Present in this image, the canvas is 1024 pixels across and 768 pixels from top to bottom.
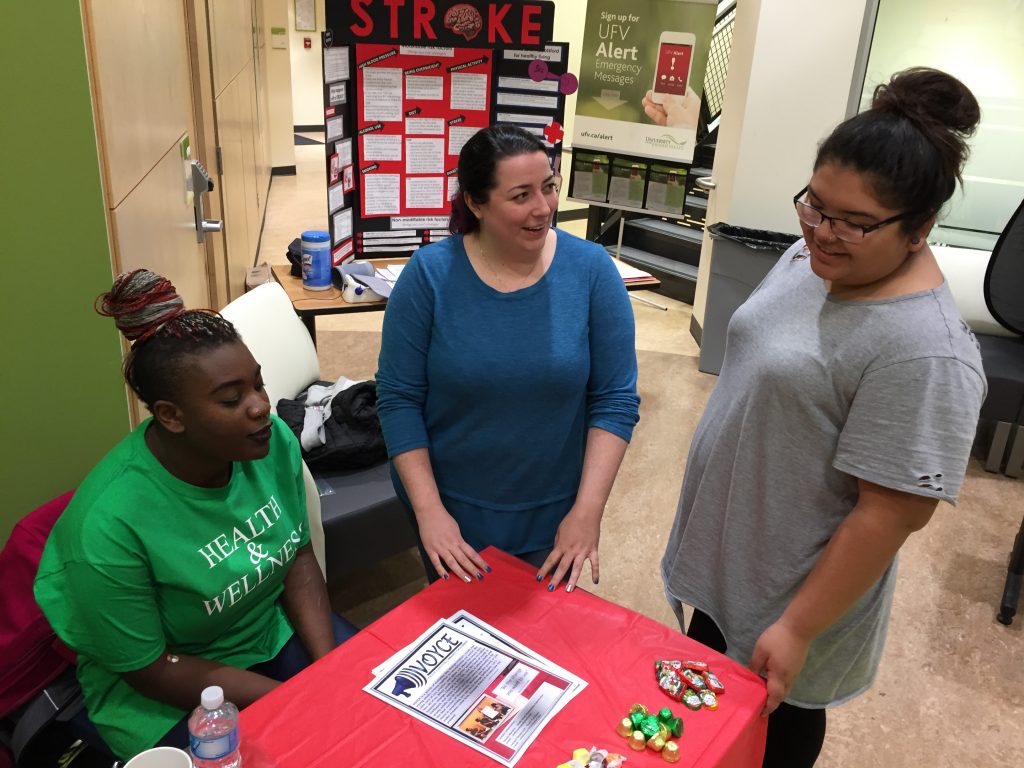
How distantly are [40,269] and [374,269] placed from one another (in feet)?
5.32

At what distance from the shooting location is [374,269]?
3.23 metres

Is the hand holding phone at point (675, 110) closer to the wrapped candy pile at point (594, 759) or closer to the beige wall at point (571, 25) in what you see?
the beige wall at point (571, 25)

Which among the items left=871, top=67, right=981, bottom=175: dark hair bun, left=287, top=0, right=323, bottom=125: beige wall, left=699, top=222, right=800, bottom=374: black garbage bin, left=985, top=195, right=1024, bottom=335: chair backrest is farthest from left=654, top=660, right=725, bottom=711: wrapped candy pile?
left=287, top=0, right=323, bottom=125: beige wall

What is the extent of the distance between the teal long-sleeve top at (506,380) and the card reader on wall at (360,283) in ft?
4.52

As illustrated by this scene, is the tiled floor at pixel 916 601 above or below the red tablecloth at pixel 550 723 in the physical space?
below

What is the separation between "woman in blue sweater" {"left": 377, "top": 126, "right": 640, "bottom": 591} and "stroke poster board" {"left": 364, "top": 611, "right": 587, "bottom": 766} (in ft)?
0.58

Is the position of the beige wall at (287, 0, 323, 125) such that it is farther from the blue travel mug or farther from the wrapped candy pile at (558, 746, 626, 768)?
the wrapped candy pile at (558, 746, 626, 768)

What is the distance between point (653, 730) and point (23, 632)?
1078 mm

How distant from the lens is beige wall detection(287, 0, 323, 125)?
10.3m

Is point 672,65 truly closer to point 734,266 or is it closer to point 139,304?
point 734,266

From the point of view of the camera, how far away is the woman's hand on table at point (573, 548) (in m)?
1.50

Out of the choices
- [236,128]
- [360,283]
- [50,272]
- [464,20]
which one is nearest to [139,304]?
[50,272]

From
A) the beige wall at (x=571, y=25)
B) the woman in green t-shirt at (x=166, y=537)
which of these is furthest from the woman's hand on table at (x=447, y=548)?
the beige wall at (x=571, y=25)

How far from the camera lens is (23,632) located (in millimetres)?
1421
